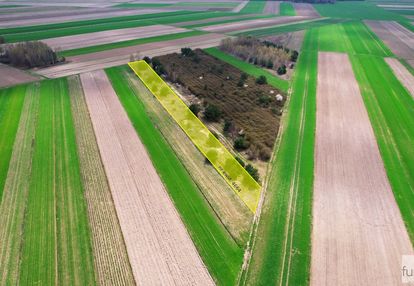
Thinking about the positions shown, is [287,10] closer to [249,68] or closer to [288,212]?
[249,68]

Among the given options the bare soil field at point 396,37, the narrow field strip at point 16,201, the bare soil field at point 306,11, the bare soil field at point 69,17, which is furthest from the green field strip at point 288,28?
the narrow field strip at point 16,201

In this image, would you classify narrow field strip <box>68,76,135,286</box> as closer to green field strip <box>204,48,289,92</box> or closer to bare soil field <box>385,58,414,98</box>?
green field strip <box>204,48,289,92</box>

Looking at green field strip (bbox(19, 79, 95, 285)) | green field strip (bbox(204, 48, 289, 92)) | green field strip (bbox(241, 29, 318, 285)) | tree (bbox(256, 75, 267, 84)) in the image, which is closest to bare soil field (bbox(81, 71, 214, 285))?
green field strip (bbox(19, 79, 95, 285))

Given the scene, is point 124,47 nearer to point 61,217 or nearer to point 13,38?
point 13,38

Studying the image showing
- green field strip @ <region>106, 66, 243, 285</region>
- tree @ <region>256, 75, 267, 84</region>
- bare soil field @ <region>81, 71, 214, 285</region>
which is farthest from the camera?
tree @ <region>256, 75, 267, 84</region>

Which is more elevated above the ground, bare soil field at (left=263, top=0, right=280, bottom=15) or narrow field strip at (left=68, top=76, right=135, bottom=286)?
bare soil field at (left=263, top=0, right=280, bottom=15)

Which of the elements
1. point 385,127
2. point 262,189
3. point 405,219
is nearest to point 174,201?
point 262,189
